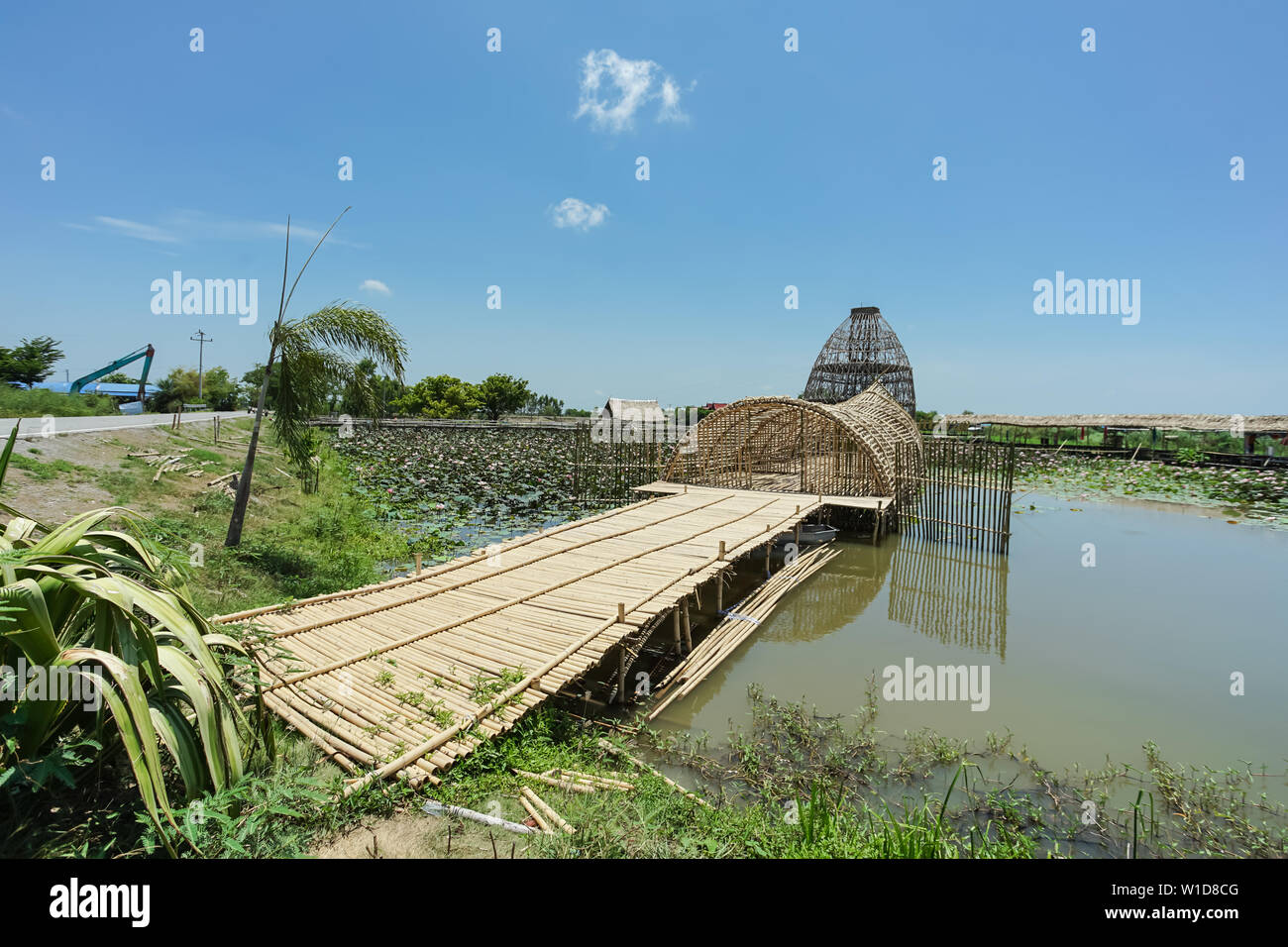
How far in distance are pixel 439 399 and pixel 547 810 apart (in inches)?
1845

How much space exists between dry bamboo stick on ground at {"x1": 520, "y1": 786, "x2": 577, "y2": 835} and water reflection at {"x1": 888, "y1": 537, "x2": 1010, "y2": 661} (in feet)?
19.6

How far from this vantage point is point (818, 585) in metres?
9.80

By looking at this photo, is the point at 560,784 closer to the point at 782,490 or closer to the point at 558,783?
the point at 558,783

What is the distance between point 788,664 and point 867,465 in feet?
24.3

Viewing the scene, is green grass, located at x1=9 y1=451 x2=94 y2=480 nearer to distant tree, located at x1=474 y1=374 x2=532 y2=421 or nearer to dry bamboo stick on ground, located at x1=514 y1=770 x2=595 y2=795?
dry bamboo stick on ground, located at x1=514 y1=770 x2=595 y2=795

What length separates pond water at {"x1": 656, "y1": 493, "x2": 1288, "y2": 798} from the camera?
5.31 metres

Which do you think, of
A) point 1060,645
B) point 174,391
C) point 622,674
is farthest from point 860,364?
point 174,391

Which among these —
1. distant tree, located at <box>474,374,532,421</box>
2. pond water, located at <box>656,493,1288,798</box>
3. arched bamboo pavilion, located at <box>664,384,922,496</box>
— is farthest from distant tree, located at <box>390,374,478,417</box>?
pond water, located at <box>656,493,1288,798</box>

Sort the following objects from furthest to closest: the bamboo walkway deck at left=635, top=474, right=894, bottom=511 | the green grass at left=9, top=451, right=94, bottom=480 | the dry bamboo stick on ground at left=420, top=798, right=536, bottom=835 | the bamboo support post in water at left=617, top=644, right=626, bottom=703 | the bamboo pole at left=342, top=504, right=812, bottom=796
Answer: the bamboo walkway deck at left=635, top=474, right=894, bottom=511, the green grass at left=9, top=451, right=94, bottom=480, the bamboo support post in water at left=617, top=644, right=626, bottom=703, the bamboo pole at left=342, top=504, right=812, bottom=796, the dry bamboo stick on ground at left=420, top=798, right=536, bottom=835

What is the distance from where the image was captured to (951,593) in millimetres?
9367

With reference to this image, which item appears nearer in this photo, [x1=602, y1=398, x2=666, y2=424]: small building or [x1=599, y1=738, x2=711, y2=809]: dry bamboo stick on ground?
[x1=599, y1=738, x2=711, y2=809]: dry bamboo stick on ground

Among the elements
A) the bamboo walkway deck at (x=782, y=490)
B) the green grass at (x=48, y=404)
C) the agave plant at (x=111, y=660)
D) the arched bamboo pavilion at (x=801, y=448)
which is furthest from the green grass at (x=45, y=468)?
the arched bamboo pavilion at (x=801, y=448)
